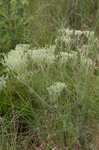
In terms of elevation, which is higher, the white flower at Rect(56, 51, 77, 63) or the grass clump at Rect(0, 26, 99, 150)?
the white flower at Rect(56, 51, 77, 63)

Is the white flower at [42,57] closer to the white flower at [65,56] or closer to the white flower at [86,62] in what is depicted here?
the white flower at [65,56]

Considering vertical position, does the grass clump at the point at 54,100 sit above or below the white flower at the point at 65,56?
below

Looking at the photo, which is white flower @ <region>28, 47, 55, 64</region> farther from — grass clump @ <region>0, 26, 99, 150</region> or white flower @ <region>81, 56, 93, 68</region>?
white flower @ <region>81, 56, 93, 68</region>

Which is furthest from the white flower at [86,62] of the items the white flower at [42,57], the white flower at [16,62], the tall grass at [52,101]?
the white flower at [16,62]

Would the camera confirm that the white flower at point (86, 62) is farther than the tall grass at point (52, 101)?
Yes

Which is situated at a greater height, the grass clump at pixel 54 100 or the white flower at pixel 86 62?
the white flower at pixel 86 62

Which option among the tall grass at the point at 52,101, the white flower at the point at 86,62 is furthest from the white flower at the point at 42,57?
the white flower at the point at 86,62

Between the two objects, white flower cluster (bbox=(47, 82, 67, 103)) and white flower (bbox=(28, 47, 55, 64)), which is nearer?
white flower cluster (bbox=(47, 82, 67, 103))

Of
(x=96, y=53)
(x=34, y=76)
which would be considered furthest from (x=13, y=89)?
(x=96, y=53)

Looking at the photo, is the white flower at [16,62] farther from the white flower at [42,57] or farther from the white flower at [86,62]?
the white flower at [86,62]

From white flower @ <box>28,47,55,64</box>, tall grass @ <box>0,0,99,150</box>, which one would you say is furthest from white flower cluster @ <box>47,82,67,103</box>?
white flower @ <box>28,47,55,64</box>

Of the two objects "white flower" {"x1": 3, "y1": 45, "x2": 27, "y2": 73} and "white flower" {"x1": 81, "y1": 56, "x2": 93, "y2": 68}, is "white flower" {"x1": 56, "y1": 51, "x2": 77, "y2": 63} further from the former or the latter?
"white flower" {"x1": 3, "y1": 45, "x2": 27, "y2": 73}

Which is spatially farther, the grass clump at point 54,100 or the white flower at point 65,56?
the white flower at point 65,56

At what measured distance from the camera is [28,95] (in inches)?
91.4
